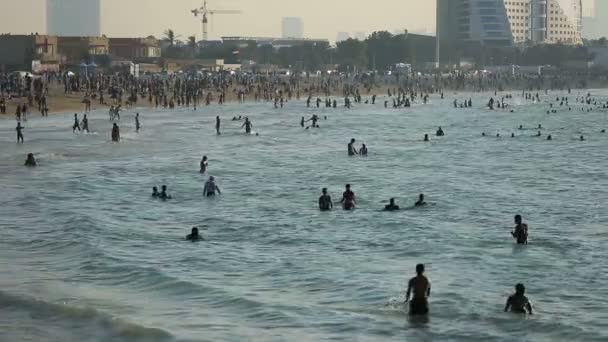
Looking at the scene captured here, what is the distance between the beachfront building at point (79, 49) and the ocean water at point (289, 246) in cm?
8342

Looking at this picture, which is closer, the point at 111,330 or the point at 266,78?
the point at 111,330

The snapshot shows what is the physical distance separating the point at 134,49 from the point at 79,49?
22343mm

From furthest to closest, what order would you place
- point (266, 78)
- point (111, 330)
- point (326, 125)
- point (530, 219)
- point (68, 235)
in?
point (266, 78) < point (326, 125) < point (530, 219) < point (68, 235) < point (111, 330)

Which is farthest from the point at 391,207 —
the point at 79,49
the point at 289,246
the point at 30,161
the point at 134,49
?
the point at 134,49

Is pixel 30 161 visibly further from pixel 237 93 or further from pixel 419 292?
pixel 237 93

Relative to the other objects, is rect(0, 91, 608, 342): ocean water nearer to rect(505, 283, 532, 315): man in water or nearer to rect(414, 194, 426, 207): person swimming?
rect(505, 283, 532, 315): man in water

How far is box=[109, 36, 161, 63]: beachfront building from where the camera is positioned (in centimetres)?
16462

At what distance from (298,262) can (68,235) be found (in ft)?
22.9

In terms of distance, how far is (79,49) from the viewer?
147 meters

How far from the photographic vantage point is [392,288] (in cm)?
2353

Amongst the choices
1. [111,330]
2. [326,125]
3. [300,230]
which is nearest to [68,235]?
[300,230]

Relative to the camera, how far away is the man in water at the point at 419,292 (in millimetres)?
20359

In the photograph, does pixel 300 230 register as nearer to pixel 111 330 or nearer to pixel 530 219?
pixel 530 219

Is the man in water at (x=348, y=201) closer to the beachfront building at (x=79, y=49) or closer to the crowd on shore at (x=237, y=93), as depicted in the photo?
the crowd on shore at (x=237, y=93)
